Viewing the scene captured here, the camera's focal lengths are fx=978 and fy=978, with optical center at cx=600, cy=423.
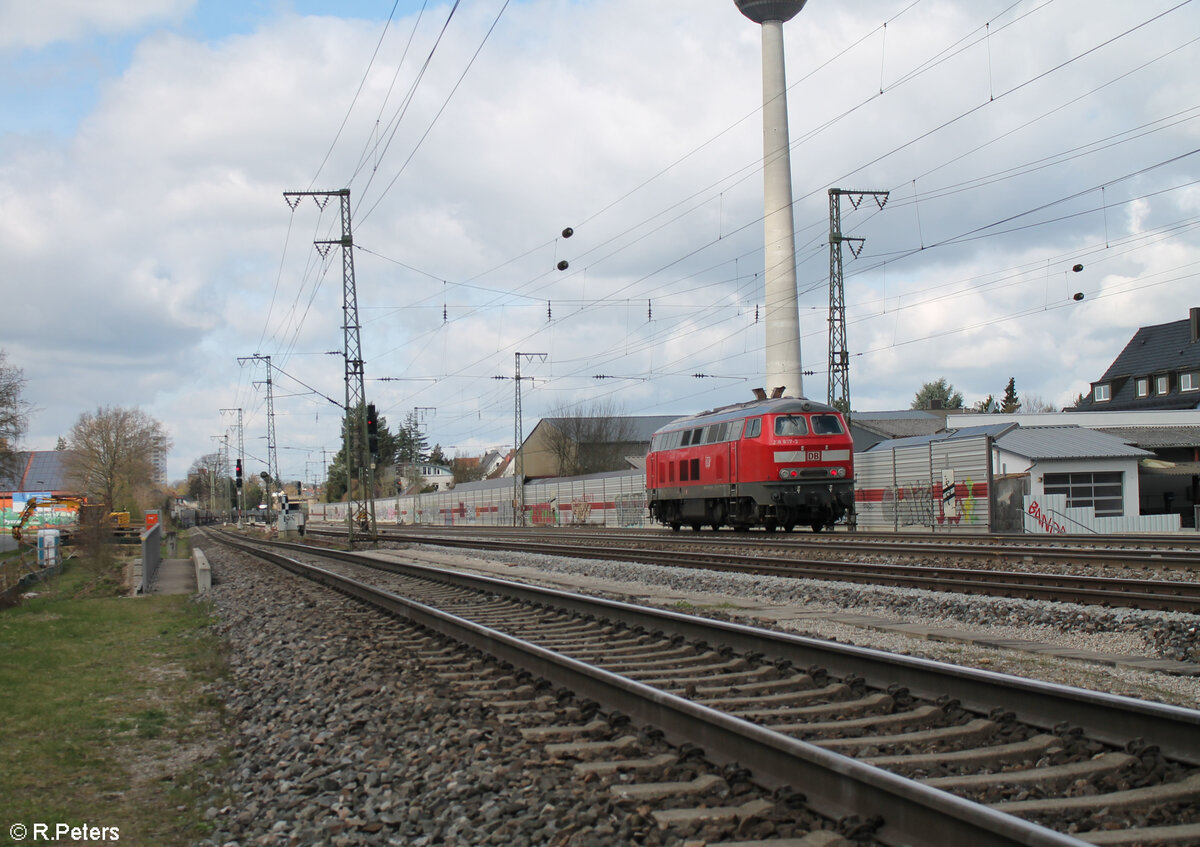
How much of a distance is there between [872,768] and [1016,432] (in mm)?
33408

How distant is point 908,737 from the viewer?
516 centimetres

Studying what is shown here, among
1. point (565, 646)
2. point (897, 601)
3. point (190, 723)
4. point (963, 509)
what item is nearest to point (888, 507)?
point (963, 509)

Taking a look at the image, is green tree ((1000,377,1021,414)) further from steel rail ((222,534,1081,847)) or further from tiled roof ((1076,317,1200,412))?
steel rail ((222,534,1081,847))

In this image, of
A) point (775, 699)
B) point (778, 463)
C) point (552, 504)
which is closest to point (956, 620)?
point (775, 699)

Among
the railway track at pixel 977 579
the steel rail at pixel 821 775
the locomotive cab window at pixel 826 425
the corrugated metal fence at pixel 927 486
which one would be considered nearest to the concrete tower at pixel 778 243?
the corrugated metal fence at pixel 927 486

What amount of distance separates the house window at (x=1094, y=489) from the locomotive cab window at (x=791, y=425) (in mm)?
11327

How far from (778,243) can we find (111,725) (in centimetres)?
4979

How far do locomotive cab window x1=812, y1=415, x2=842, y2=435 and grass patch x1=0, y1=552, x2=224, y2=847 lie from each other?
16.2m

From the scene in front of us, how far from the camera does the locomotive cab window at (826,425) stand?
2545 centimetres

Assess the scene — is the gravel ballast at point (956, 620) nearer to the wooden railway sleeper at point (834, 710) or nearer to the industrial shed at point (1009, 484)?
the wooden railway sleeper at point (834, 710)

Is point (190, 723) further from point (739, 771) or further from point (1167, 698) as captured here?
point (1167, 698)

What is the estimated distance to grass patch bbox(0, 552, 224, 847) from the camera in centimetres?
536

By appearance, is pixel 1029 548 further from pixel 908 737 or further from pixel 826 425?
pixel 908 737

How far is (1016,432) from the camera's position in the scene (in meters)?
34.5
